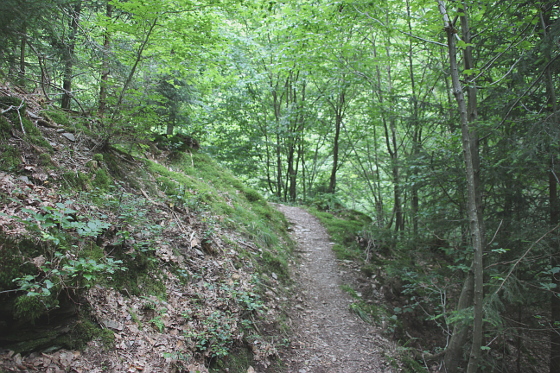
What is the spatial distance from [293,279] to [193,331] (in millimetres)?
3369

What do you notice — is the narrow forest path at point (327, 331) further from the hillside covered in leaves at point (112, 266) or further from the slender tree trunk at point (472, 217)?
the slender tree trunk at point (472, 217)

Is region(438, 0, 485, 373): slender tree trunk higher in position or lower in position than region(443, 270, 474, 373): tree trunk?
higher

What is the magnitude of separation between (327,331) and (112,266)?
12.2ft

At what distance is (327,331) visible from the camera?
206 inches

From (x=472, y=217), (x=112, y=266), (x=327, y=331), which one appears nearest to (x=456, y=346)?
(x=327, y=331)

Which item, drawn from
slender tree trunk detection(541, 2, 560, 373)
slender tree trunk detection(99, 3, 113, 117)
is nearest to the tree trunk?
slender tree trunk detection(541, 2, 560, 373)

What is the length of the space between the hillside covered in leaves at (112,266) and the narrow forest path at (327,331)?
1.43 feet

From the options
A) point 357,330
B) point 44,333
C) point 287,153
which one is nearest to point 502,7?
point 357,330

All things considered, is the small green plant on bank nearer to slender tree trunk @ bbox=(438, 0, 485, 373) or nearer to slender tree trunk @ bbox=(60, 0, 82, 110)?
slender tree trunk @ bbox=(438, 0, 485, 373)

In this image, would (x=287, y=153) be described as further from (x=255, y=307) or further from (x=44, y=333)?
(x=44, y=333)

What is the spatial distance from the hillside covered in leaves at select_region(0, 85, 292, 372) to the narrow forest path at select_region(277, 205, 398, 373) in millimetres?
436

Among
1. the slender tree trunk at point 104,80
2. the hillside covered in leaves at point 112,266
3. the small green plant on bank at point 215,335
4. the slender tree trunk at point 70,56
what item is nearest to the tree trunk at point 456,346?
the hillside covered in leaves at point 112,266

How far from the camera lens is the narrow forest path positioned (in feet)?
14.6

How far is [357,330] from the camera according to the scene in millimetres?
5484
